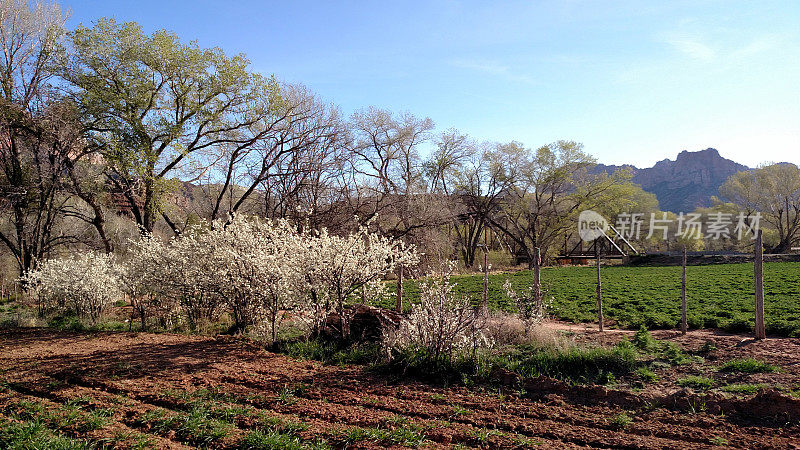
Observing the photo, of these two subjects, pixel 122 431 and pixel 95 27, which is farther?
pixel 95 27

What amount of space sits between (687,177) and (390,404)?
663ft

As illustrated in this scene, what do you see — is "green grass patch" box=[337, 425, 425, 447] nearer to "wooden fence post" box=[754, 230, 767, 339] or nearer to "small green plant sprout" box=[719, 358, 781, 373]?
"small green plant sprout" box=[719, 358, 781, 373]

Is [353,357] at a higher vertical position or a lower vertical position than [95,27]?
lower

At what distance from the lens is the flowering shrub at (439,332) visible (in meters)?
7.04

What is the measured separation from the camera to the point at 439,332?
23.3ft

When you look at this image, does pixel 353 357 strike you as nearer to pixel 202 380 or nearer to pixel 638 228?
pixel 202 380

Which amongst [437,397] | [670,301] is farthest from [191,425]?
[670,301]

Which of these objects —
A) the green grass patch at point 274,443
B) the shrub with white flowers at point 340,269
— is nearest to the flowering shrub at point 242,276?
the shrub with white flowers at point 340,269

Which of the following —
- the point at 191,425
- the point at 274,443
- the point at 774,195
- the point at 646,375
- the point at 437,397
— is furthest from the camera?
the point at 774,195

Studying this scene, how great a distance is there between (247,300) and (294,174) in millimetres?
13923

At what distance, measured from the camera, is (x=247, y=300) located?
10578 mm

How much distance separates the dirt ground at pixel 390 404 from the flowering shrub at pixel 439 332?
755mm

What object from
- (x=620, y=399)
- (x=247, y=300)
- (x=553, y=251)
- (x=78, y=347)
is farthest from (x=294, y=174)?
(x=553, y=251)

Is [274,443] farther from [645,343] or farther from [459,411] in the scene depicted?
[645,343]
